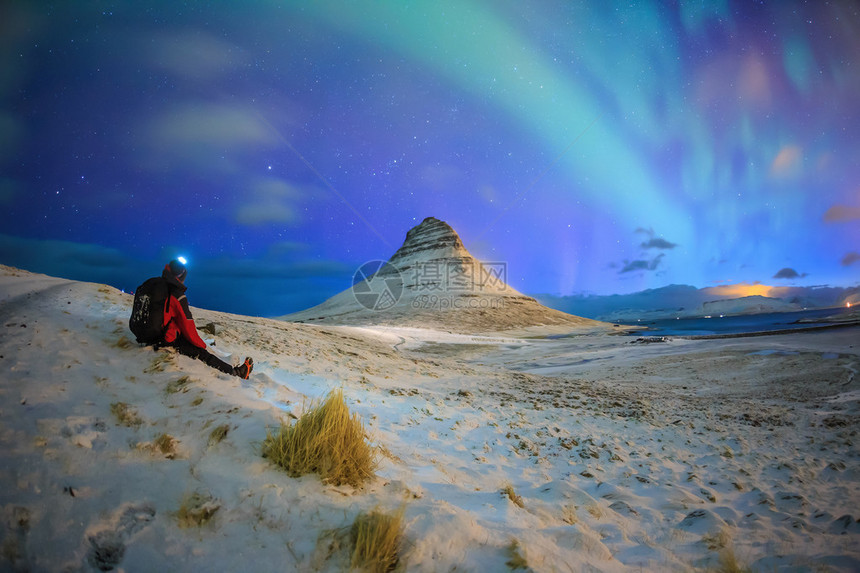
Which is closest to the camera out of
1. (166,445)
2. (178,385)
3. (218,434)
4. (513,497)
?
(166,445)

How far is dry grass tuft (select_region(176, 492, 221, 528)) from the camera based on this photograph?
6.49 ft

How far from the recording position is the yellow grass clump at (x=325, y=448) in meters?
2.57

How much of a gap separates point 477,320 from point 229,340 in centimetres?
5598

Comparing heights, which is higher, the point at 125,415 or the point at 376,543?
the point at 125,415

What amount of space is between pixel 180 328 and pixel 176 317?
162 mm

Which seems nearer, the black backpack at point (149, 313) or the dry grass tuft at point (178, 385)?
the dry grass tuft at point (178, 385)

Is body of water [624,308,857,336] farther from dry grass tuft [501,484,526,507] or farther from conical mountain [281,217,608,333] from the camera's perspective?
dry grass tuft [501,484,526,507]

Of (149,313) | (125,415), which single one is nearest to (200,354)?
(149,313)

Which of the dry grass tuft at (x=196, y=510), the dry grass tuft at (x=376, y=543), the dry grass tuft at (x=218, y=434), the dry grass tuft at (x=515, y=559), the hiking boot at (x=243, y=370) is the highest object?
the hiking boot at (x=243, y=370)

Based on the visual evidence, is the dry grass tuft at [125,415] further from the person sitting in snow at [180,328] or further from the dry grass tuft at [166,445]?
the person sitting in snow at [180,328]


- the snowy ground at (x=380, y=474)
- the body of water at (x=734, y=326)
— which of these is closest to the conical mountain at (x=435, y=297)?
the body of water at (x=734, y=326)

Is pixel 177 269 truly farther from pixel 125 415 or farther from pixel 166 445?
pixel 166 445

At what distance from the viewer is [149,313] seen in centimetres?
450

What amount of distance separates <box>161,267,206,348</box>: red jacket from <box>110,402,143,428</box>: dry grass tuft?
1.73 metres
